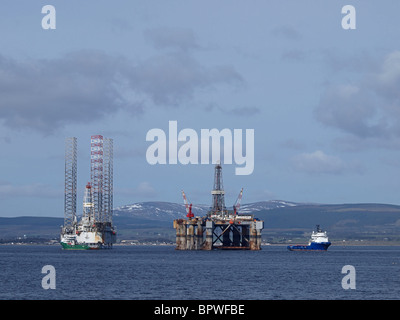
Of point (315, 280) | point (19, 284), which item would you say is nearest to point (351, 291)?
point (315, 280)

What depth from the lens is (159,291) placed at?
304 ft

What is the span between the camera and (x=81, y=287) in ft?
321

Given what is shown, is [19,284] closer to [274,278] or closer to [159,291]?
[159,291]
